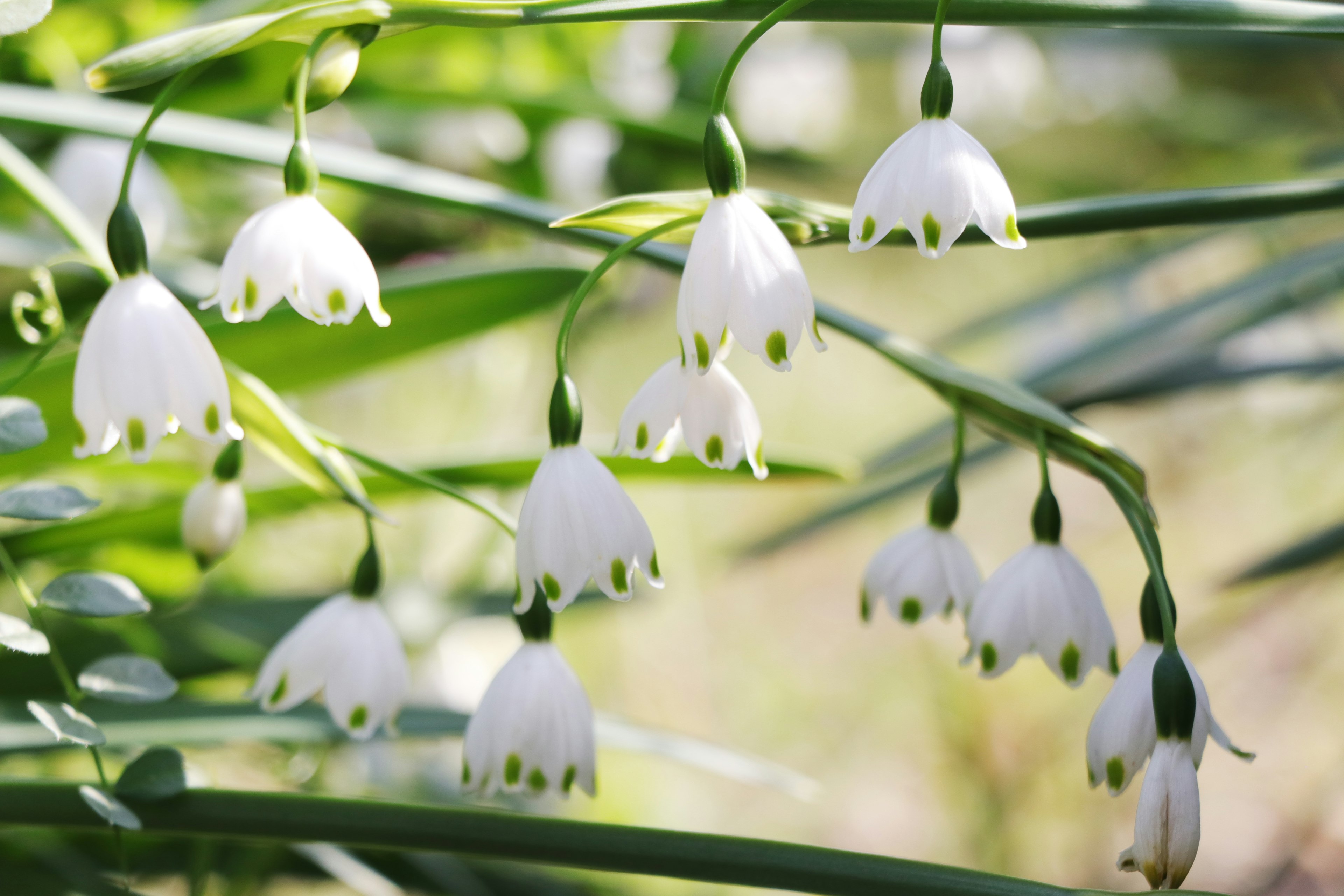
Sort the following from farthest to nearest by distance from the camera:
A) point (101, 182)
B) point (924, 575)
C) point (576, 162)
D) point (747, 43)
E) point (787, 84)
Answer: point (787, 84)
point (576, 162)
point (101, 182)
point (924, 575)
point (747, 43)

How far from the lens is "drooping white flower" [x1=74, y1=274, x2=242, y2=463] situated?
275 millimetres

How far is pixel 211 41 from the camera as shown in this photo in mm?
266

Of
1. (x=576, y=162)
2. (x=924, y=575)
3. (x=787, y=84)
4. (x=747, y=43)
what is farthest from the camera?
(x=787, y=84)

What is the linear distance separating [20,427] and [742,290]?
0.21m

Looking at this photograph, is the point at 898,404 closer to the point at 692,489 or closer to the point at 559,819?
the point at 692,489

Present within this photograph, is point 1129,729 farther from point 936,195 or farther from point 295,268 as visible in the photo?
point 295,268

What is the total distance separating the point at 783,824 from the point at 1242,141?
1.26m

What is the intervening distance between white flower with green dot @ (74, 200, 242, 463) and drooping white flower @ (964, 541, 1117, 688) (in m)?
0.24

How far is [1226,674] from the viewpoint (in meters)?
1.98

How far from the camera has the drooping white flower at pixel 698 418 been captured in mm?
312

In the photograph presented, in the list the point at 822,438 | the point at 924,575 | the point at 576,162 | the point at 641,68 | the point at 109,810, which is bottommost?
the point at 109,810

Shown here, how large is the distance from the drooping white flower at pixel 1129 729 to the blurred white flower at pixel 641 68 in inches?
28.6

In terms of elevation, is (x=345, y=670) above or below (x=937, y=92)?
below

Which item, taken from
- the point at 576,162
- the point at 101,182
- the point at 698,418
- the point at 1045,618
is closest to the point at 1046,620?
the point at 1045,618
